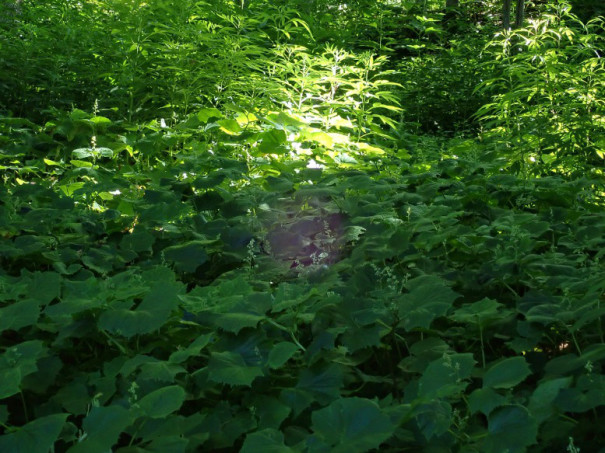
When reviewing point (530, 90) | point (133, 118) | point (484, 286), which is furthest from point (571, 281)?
point (133, 118)

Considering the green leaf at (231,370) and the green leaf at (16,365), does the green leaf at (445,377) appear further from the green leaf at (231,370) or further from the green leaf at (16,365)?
the green leaf at (16,365)

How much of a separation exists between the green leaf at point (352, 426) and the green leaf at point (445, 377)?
0.46ft

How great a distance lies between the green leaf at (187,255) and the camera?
8.08 ft

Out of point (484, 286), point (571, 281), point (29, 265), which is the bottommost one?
point (29, 265)

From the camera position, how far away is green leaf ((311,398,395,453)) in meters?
1.22

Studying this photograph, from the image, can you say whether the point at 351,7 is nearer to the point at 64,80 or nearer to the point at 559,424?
the point at 64,80

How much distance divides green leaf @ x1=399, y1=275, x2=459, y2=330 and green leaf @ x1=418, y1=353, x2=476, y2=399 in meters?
0.15

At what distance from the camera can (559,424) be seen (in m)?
1.44

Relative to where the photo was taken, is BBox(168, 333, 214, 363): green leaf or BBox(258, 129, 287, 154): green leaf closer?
BBox(168, 333, 214, 363): green leaf

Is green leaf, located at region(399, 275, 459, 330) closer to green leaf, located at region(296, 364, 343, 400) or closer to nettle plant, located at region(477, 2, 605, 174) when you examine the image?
green leaf, located at region(296, 364, 343, 400)

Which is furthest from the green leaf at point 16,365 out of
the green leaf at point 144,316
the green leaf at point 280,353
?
the green leaf at point 280,353

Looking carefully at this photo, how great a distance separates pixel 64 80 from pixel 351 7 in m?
4.73

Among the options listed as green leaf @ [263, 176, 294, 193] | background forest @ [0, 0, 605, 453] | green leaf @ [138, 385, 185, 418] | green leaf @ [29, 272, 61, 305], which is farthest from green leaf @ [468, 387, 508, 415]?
green leaf @ [263, 176, 294, 193]

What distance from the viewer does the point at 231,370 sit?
1535 mm
